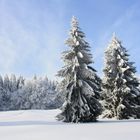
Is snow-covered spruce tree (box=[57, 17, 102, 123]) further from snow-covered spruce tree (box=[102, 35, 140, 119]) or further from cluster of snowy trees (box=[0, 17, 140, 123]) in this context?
snow-covered spruce tree (box=[102, 35, 140, 119])

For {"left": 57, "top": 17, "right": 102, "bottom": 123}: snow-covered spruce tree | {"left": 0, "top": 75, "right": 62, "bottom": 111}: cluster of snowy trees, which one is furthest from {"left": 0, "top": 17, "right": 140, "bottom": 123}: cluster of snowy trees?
{"left": 0, "top": 75, "right": 62, "bottom": 111}: cluster of snowy trees

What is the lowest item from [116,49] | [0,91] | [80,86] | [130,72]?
[80,86]

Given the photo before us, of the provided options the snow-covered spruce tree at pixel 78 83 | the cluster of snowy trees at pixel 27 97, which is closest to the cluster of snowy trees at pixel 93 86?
the snow-covered spruce tree at pixel 78 83

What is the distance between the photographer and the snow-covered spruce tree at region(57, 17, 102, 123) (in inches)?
997

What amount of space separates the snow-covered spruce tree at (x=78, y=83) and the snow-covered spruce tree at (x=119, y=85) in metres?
7.82

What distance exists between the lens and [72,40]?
26844mm

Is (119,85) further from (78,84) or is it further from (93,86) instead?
(78,84)

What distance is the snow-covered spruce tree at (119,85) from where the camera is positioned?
111 ft

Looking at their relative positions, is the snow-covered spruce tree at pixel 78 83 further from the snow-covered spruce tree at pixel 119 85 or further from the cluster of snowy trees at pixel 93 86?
the snow-covered spruce tree at pixel 119 85

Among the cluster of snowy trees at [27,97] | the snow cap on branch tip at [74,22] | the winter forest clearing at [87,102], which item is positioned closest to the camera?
the winter forest clearing at [87,102]

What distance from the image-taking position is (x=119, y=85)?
34406mm

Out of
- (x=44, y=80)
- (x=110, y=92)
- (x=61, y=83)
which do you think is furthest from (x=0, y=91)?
(x=61, y=83)
